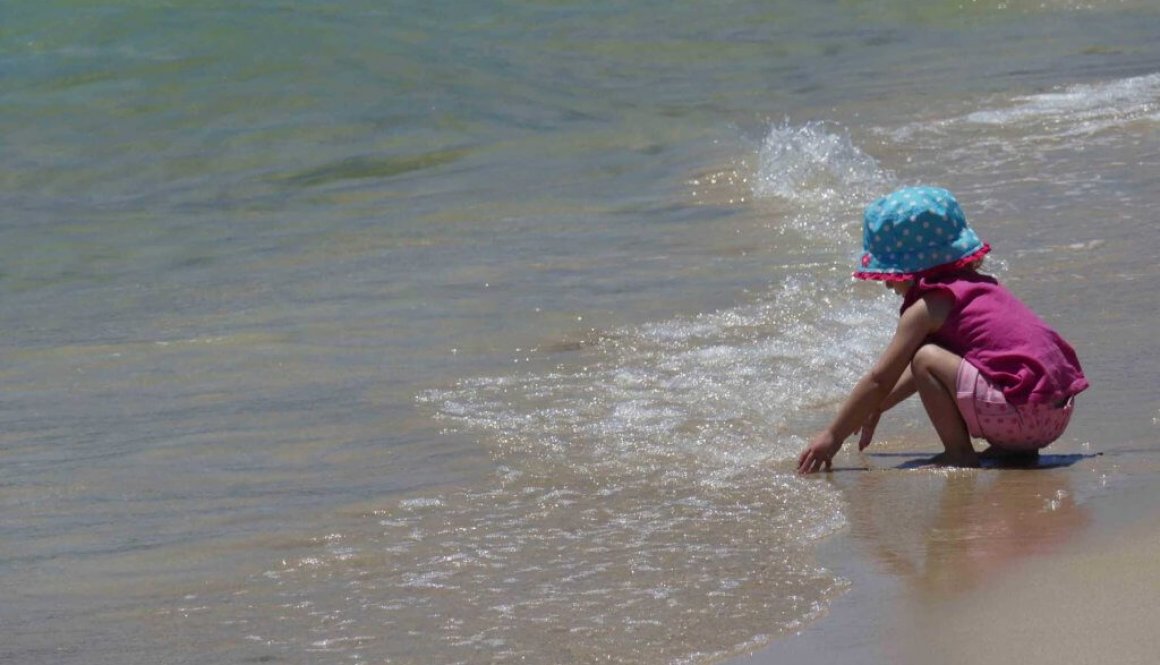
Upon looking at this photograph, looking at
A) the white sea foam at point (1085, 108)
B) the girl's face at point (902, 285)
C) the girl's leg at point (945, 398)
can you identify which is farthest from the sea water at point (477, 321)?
the girl's face at point (902, 285)

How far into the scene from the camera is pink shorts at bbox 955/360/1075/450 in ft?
14.0

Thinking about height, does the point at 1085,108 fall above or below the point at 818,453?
above

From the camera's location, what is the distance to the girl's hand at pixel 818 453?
4285 mm

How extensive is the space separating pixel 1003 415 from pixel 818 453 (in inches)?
17.6

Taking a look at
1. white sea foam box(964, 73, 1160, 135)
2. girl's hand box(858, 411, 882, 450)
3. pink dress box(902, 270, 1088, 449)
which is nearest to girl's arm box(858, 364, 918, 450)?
girl's hand box(858, 411, 882, 450)

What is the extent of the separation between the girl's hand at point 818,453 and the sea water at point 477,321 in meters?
0.09

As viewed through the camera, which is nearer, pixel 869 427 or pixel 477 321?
pixel 869 427

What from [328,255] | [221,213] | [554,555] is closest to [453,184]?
[221,213]

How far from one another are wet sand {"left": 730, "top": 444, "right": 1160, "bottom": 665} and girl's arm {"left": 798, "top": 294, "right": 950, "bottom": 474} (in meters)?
0.11

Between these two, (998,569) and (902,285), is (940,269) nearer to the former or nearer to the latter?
(902,285)

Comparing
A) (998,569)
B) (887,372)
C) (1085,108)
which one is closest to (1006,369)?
(887,372)

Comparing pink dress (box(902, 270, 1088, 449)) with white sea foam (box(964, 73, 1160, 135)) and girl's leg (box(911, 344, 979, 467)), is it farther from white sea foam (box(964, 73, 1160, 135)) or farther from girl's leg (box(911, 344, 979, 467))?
white sea foam (box(964, 73, 1160, 135))

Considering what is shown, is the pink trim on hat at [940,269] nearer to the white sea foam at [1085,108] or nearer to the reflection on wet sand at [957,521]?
the reflection on wet sand at [957,521]

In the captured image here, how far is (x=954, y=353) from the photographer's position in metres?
4.39
